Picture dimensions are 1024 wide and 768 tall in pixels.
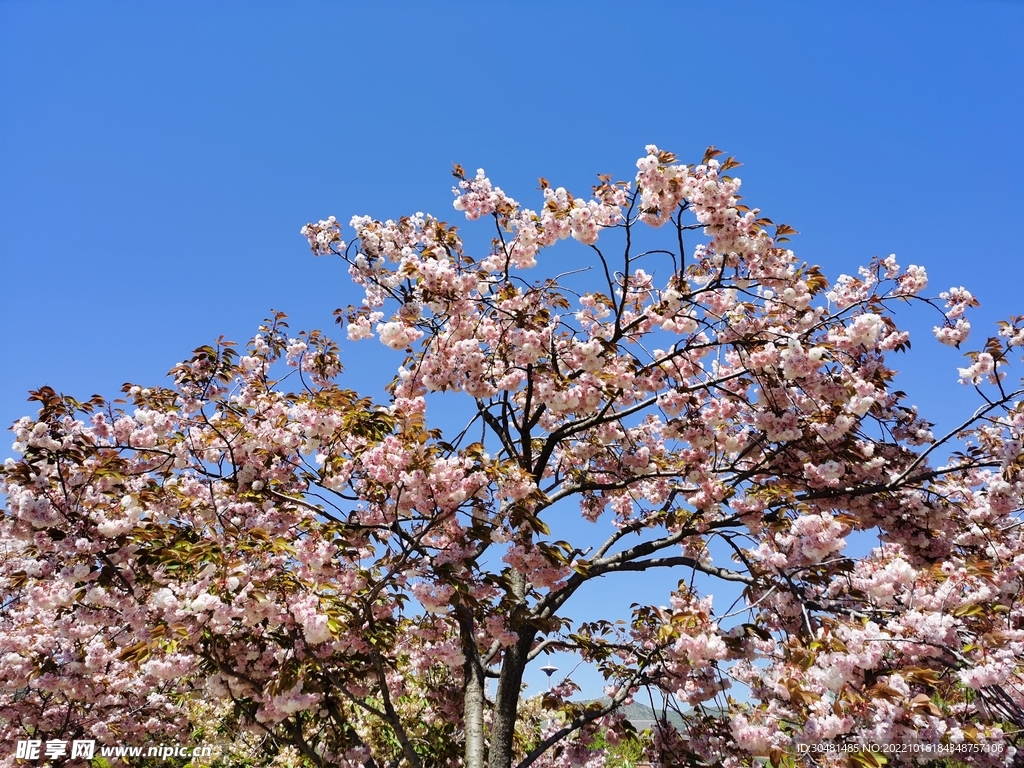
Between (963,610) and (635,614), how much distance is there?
3.28m

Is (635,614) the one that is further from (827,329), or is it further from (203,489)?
(203,489)

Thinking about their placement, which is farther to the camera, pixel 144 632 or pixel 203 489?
pixel 203 489

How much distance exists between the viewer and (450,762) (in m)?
6.19

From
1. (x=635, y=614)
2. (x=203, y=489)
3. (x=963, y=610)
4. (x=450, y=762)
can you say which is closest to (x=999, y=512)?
(x=963, y=610)
